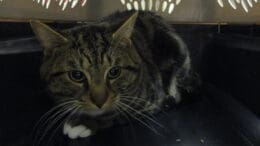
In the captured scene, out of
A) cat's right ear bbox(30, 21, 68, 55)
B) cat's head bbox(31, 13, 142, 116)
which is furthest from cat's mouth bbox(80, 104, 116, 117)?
cat's right ear bbox(30, 21, 68, 55)

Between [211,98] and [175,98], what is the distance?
0.12 m

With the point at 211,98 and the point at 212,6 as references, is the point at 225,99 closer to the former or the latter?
the point at 211,98

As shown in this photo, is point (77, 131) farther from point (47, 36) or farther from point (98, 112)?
point (47, 36)

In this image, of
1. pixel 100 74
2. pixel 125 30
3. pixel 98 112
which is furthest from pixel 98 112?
pixel 125 30

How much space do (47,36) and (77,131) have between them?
25 cm

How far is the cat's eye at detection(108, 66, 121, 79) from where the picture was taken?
1085mm

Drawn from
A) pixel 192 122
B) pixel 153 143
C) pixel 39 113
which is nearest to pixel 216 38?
pixel 192 122

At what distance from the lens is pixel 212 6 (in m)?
1.42

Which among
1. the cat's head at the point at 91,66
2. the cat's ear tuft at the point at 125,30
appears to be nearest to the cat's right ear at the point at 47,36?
the cat's head at the point at 91,66

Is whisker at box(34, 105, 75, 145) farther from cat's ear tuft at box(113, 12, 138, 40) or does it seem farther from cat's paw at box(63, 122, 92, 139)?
cat's ear tuft at box(113, 12, 138, 40)

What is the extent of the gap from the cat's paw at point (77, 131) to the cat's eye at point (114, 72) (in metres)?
0.15

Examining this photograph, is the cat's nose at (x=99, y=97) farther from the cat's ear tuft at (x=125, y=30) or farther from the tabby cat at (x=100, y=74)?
the cat's ear tuft at (x=125, y=30)

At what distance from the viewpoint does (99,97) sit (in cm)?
105

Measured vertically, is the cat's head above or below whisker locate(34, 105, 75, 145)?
above
